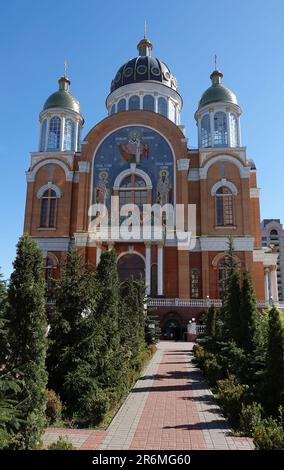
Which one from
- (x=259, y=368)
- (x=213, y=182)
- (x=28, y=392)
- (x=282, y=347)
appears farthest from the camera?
(x=213, y=182)

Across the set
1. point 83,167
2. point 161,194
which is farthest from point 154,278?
point 83,167

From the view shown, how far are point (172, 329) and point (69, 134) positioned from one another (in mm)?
22439

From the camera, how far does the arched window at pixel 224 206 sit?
120 feet

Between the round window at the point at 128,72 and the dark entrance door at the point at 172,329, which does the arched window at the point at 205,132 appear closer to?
the round window at the point at 128,72

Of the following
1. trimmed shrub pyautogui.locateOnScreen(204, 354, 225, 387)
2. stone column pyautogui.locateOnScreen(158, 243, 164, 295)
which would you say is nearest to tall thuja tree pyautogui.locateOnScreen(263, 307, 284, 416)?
trimmed shrub pyautogui.locateOnScreen(204, 354, 225, 387)

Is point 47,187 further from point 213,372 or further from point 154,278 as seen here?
point 213,372

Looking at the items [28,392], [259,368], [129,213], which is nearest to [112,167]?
[129,213]

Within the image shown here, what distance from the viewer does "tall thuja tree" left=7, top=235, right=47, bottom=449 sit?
7297 millimetres

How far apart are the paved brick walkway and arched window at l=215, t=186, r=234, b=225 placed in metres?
23.4

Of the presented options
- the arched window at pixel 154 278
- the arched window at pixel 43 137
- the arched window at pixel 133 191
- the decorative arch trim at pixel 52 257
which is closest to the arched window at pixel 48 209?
the decorative arch trim at pixel 52 257

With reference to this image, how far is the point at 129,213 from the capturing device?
36406mm

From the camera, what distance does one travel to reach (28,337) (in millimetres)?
7828

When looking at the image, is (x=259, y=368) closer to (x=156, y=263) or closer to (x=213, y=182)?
(x=156, y=263)
